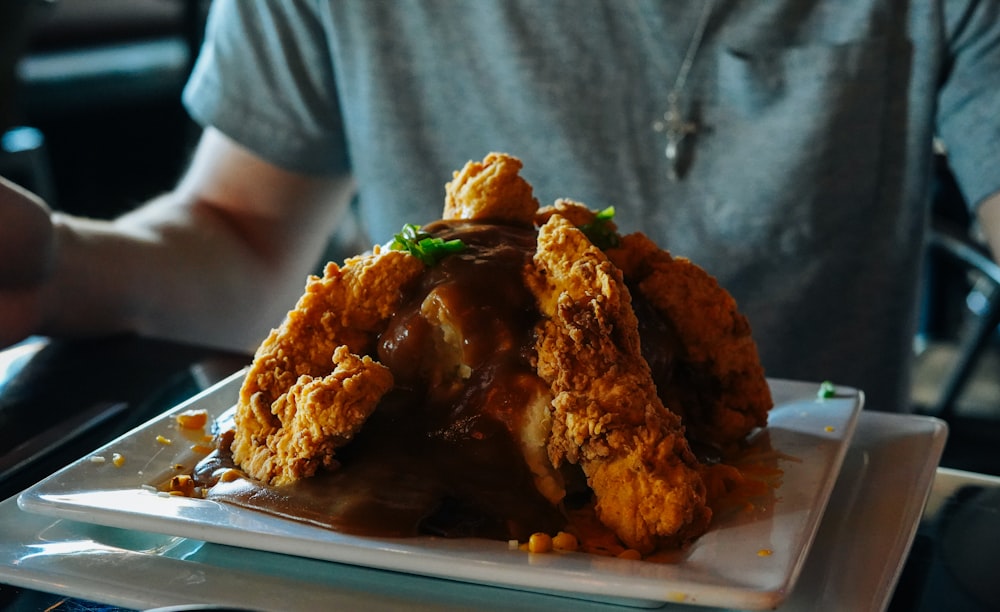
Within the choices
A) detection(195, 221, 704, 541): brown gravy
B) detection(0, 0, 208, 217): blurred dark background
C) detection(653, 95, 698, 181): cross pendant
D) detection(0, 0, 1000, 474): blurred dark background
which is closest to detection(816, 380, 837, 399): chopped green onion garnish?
detection(195, 221, 704, 541): brown gravy

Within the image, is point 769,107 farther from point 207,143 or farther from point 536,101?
point 207,143

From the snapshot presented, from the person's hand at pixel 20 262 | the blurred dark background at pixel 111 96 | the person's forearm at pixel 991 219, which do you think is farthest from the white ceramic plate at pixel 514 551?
the blurred dark background at pixel 111 96

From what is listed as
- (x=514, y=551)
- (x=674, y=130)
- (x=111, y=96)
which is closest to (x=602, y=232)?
(x=514, y=551)

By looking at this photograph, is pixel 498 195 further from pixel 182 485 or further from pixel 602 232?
pixel 182 485

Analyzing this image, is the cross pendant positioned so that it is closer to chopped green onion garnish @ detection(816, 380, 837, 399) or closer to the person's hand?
chopped green onion garnish @ detection(816, 380, 837, 399)

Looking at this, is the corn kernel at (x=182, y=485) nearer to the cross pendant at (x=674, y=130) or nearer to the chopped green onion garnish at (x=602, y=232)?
the chopped green onion garnish at (x=602, y=232)

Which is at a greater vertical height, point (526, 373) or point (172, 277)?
point (526, 373)

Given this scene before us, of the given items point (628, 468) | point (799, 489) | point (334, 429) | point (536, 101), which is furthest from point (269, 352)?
point (536, 101)
